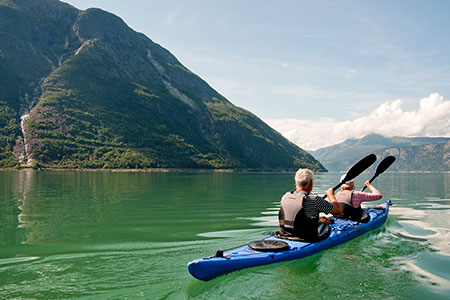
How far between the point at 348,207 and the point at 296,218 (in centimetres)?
512

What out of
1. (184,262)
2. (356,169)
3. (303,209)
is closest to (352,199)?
(356,169)

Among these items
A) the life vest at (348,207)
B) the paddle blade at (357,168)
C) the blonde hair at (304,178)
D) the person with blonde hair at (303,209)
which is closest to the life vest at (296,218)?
the person with blonde hair at (303,209)

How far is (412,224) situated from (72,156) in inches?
5801

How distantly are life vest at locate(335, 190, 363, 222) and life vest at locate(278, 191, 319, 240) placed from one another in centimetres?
384

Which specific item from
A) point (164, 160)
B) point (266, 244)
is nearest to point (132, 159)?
point (164, 160)

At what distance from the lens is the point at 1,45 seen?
199125 millimetres

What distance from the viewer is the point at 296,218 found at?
31.0 feet

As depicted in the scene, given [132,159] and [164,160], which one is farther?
[164,160]

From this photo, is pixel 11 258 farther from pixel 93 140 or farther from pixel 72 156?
pixel 93 140

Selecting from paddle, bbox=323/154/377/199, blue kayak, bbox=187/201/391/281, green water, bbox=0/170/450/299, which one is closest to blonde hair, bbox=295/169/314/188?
blue kayak, bbox=187/201/391/281

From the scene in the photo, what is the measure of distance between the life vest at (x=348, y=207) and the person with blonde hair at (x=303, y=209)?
3.49m

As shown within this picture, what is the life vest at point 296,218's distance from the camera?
29.9ft

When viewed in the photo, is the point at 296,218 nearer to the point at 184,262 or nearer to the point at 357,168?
the point at 184,262

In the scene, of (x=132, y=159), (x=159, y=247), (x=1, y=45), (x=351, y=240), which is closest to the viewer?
(x=159, y=247)
